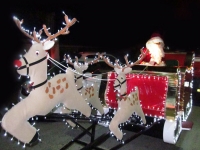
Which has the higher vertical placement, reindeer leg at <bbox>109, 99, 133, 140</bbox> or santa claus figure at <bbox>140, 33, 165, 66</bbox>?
santa claus figure at <bbox>140, 33, 165, 66</bbox>

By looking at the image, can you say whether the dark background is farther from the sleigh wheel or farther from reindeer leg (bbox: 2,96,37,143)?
reindeer leg (bbox: 2,96,37,143)

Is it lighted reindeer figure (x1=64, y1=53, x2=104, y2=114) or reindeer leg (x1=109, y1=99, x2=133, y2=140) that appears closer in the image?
reindeer leg (x1=109, y1=99, x2=133, y2=140)

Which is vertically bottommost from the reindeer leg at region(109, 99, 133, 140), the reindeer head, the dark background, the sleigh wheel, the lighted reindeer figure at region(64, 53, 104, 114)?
the sleigh wheel

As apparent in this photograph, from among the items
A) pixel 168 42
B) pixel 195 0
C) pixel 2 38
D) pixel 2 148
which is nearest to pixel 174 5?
pixel 195 0

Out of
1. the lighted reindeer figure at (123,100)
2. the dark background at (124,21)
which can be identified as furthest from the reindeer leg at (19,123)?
the dark background at (124,21)

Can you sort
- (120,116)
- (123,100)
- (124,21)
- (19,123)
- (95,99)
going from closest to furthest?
(19,123), (120,116), (123,100), (95,99), (124,21)

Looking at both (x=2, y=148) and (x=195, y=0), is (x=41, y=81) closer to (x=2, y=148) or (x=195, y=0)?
(x=2, y=148)

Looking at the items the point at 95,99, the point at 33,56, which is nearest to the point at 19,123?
the point at 33,56

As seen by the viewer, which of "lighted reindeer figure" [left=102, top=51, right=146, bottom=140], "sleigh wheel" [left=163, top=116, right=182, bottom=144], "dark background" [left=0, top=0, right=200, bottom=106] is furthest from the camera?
"dark background" [left=0, top=0, right=200, bottom=106]

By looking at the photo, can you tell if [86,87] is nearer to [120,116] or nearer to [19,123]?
[120,116]

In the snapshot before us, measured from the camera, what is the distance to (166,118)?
3727 mm

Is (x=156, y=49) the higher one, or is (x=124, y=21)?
(x=124, y=21)

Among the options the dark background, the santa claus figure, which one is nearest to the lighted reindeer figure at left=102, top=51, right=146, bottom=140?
the santa claus figure

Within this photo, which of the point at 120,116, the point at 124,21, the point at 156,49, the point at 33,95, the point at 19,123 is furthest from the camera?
the point at 124,21
